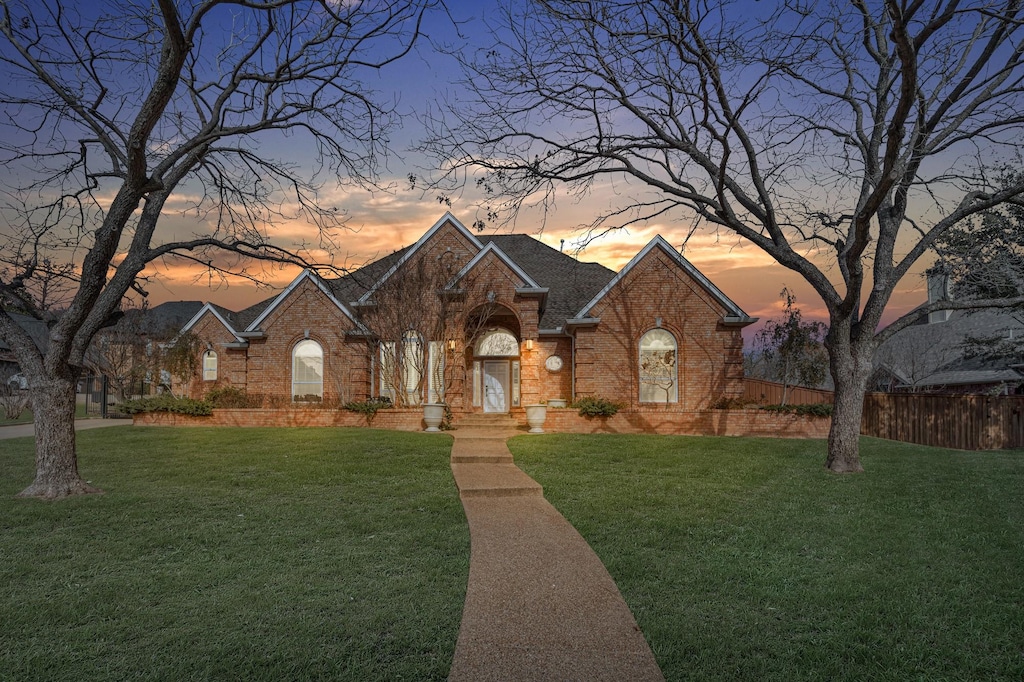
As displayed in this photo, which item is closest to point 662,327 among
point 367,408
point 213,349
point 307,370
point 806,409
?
point 806,409

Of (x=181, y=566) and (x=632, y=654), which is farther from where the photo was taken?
(x=181, y=566)

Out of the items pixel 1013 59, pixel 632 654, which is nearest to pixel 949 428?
pixel 1013 59

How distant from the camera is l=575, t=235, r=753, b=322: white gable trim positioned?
21062 mm

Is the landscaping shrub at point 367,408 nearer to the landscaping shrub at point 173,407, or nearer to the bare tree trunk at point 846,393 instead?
the landscaping shrub at point 173,407

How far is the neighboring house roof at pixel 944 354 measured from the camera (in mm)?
26047

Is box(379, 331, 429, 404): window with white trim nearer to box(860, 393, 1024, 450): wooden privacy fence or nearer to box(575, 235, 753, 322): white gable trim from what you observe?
box(575, 235, 753, 322): white gable trim

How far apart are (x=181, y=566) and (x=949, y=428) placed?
2205cm

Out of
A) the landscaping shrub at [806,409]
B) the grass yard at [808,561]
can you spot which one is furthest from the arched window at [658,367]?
the grass yard at [808,561]

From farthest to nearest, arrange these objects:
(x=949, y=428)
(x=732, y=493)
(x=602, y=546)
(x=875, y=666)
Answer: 1. (x=949, y=428)
2. (x=732, y=493)
3. (x=602, y=546)
4. (x=875, y=666)

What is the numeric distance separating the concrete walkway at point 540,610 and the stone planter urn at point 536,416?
9.18 meters

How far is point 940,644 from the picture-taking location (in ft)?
16.0

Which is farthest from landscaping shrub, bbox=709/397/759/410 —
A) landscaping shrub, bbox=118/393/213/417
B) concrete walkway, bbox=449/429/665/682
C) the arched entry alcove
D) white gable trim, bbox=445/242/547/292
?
landscaping shrub, bbox=118/393/213/417

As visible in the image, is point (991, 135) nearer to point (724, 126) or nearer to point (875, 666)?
point (724, 126)

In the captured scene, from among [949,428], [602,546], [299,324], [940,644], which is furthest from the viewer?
[299,324]
